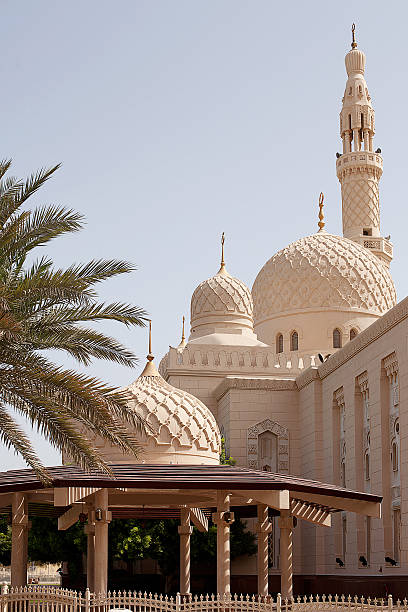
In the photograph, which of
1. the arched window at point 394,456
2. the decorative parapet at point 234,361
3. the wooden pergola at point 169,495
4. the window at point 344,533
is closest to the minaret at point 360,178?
the decorative parapet at point 234,361

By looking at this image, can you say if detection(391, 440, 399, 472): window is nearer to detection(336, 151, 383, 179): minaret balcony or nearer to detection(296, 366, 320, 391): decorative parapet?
detection(296, 366, 320, 391): decorative parapet

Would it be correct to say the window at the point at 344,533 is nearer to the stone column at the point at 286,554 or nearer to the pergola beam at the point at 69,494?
the stone column at the point at 286,554

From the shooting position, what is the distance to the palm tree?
12.7m

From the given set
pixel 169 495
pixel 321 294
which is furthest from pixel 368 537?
pixel 321 294

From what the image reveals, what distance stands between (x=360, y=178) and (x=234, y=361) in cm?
1011

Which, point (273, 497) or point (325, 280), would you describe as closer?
point (273, 497)

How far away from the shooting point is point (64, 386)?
12.6 m

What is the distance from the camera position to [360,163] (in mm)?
37469

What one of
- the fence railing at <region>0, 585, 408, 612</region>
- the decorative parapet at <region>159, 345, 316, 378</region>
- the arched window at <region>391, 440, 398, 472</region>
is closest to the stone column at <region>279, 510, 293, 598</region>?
the fence railing at <region>0, 585, 408, 612</region>

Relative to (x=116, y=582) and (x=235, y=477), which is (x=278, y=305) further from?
(x=235, y=477)

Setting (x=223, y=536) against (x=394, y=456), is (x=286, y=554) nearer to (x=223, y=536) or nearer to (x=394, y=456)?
(x=223, y=536)

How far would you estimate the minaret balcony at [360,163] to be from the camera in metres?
37.5

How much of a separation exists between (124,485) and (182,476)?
0.90 m

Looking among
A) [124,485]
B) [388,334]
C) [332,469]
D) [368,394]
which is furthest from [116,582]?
[124,485]
